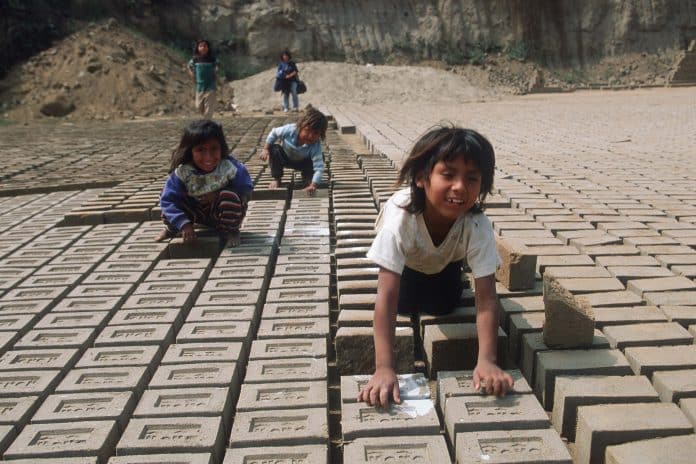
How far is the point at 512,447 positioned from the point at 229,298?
1.68 m

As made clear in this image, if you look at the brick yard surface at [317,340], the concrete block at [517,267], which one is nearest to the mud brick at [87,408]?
the brick yard surface at [317,340]

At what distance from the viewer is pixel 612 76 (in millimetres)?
27938

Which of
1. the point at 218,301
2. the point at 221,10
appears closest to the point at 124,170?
the point at 218,301

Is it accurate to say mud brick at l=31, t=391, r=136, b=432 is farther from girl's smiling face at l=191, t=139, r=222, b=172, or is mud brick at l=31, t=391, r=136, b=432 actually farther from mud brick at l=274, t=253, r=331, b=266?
girl's smiling face at l=191, t=139, r=222, b=172

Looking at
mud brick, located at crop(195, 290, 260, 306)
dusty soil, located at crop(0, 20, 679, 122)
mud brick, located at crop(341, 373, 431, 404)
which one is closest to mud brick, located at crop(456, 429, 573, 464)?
mud brick, located at crop(341, 373, 431, 404)

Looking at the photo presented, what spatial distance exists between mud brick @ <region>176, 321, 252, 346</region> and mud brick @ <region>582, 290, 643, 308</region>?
147cm

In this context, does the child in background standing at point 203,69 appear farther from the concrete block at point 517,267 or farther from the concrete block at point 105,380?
the concrete block at point 105,380

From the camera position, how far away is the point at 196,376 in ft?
7.91

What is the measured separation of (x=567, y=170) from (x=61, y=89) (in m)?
15.5

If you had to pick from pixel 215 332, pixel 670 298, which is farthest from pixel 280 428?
pixel 670 298

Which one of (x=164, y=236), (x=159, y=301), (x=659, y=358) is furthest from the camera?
(x=164, y=236)

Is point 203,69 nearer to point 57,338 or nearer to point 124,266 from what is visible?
point 124,266

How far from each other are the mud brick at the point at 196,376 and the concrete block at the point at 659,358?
1426 mm

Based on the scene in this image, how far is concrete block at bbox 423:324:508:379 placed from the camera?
239cm
